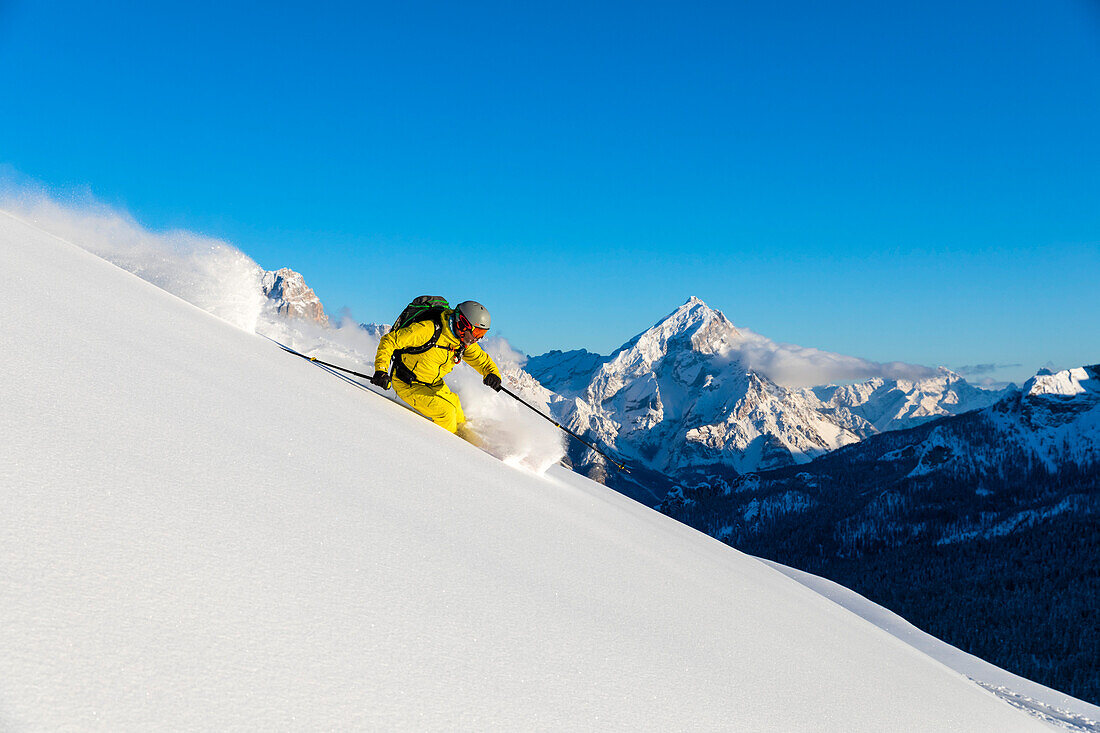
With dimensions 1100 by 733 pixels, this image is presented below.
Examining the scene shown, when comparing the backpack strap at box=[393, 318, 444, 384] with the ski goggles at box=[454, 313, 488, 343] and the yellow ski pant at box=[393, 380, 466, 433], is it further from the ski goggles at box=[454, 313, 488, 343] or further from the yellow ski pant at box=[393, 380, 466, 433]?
the ski goggles at box=[454, 313, 488, 343]

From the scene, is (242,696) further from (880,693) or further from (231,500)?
(880,693)

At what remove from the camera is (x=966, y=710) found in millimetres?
6633

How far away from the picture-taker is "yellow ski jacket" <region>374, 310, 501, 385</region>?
9211mm

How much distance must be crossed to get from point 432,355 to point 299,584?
6.60 meters

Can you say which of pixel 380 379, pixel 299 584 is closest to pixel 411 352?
pixel 380 379

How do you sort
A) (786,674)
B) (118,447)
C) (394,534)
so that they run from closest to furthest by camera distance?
1. (118,447)
2. (394,534)
3. (786,674)

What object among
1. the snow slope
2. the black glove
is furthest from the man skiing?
the snow slope

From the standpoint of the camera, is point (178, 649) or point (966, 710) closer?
point (178, 649)

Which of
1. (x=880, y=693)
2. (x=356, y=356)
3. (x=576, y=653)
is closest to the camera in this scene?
(x=576, y=653)

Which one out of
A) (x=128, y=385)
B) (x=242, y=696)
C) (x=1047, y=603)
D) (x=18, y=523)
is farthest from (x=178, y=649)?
(x=1047, y=603)

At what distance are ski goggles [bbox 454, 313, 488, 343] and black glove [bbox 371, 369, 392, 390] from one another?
52.1 inches

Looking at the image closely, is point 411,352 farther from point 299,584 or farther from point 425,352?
point 299,584

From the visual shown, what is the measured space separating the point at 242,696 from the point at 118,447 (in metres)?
1.97

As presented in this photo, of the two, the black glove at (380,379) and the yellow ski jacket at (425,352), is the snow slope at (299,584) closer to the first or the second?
the black glove at (380,379)
